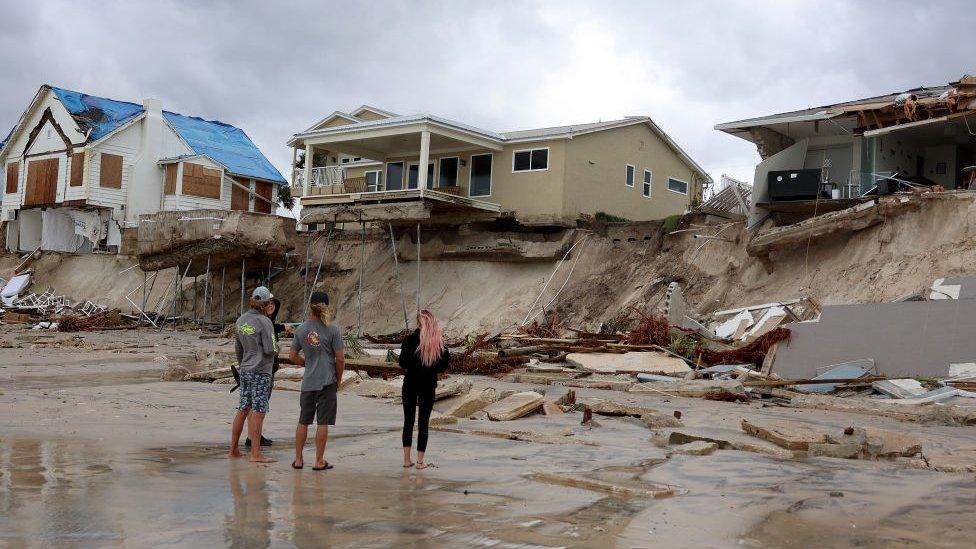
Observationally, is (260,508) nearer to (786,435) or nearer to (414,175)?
(786,435)

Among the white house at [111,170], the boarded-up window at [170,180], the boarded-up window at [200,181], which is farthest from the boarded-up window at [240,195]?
the boarded-up window at [170,180]

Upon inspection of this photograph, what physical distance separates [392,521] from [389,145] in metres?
28.7

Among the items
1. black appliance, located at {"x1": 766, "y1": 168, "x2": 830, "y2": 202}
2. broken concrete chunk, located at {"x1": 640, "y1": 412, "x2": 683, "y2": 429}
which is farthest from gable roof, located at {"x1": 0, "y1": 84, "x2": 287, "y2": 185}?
broken concrete chunk, located at {"x1": 640, "y1": 412, "x2": 683, "y2": 429}

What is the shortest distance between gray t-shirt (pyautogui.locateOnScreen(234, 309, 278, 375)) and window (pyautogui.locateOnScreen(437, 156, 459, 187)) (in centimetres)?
2509

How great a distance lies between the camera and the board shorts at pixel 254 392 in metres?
8.75

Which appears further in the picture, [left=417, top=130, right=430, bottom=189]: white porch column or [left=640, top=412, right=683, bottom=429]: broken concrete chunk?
[left=417, top=130, right=430, bottom=189]: white porch column

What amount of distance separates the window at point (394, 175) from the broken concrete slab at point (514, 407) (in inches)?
913

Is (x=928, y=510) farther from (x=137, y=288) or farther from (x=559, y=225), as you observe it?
(x=137, y=288)

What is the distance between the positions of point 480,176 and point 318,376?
83.3 ft

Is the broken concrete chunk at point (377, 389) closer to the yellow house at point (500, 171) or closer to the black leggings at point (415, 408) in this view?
the black leggings at point (415, 408)

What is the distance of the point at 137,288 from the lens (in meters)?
41.7

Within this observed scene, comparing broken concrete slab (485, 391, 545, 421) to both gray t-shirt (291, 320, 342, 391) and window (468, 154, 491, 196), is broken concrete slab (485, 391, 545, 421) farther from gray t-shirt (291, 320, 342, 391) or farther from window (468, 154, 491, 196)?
window (468, 154, 491, 196)

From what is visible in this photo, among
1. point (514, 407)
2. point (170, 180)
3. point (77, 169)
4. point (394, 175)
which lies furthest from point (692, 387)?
point (77, 169)

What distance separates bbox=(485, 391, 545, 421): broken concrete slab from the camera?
38.6 feet
